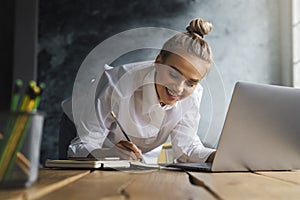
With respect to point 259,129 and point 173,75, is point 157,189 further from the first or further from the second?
point 173,75

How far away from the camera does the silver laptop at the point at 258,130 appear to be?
3.34 ft

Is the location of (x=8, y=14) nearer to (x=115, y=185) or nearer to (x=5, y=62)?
(x=5, y=62)

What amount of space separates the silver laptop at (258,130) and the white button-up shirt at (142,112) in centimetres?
44

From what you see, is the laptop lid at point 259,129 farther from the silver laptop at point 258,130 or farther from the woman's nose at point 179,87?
the woman's nose at point 179,87

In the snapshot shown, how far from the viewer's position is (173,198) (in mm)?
595

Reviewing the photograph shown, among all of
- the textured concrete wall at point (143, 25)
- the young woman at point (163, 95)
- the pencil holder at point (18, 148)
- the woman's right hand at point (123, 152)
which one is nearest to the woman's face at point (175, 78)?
the young woman at point (163, 95)

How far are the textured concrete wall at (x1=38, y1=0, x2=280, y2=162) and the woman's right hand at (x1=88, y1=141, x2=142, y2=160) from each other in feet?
5.51

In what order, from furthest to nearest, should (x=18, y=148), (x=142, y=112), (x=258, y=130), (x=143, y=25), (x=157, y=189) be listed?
(x=143, y=25) → (x=142, y=112) → (x=258, y=130) → (x=157, y=189) → (x=18, y=148)

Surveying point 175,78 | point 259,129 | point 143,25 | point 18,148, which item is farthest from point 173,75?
point 143,25

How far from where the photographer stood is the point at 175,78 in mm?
1674

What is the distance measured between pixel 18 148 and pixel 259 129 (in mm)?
670

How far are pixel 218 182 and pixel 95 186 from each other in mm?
241

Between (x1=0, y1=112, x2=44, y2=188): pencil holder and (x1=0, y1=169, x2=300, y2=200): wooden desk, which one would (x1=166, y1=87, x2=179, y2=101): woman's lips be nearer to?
(x1=0, y1=169, x2=300, y2=200): wooden desk

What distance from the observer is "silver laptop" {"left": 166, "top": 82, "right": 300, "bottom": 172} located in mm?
1020
